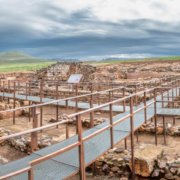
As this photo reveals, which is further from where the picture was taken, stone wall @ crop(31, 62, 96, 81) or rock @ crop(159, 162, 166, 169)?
stone wall @ crop(31, 62, 96, 81)

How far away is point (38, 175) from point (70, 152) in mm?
1009

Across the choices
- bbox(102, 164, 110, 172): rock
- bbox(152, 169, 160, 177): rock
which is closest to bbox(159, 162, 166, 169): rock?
bbox(152, 169, 160, 177): rock

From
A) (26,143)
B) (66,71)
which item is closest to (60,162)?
(26,143)

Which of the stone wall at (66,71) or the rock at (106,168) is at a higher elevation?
the stone wall at (66,71)

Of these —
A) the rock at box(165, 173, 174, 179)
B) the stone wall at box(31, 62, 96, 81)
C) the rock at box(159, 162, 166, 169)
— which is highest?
the stone wall at box(31, 62, 96, 81)

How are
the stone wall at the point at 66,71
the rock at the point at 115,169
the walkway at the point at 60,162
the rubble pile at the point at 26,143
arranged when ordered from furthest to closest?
the stone wall at the point at 66,71 → the rubble pile at the point at 26,143 → the rock at the point at 115,169 → the walkway at the point at 60,162

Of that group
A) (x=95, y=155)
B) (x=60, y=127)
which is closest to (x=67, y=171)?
(x=95, y=155)

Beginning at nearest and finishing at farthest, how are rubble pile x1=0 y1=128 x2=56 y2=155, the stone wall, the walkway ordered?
the walkway
rubble pile x1=0 y1=128 x2=56 y2=155
the stone wall

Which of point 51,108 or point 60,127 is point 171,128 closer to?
point 60,127

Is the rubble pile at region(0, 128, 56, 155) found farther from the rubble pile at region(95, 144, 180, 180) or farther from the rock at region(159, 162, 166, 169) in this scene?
the rock at region(159, 162, 166, 169)

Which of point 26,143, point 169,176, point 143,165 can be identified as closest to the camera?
point 169,176

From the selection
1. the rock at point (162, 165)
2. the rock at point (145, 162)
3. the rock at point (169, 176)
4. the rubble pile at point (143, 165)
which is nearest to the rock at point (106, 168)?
the rubble pile at point (143, 165)

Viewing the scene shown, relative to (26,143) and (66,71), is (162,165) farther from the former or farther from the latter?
(66,71)

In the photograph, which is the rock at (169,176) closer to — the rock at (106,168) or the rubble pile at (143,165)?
the rubble pile at (143,165)
